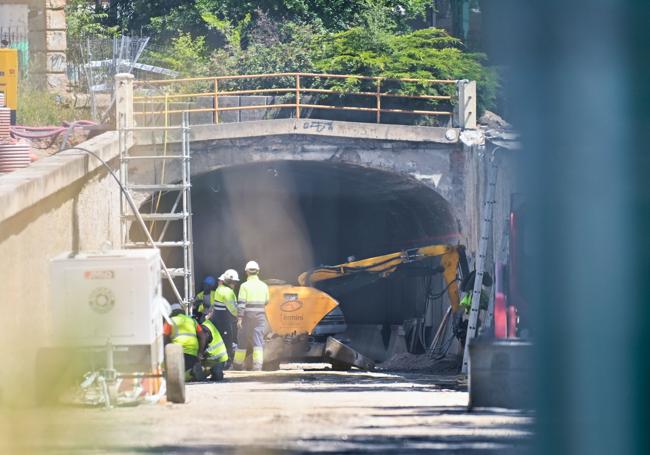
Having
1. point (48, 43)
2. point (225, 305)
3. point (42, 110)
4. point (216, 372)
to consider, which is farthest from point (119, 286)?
point (48, 43)

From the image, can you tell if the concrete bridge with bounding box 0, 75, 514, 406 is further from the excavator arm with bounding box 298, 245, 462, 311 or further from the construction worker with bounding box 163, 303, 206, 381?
the construction worker with bounding box 163, 303, 206, 381

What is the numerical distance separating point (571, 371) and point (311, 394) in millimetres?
9752

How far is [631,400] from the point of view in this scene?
2.09 meters

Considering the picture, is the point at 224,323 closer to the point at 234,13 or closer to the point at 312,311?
the point at 312,311

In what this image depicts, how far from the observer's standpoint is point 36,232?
1198 centimetres

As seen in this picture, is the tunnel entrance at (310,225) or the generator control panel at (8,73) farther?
the tunnel entrance at (310,225)

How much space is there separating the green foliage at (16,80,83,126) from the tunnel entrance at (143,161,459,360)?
9.24ft

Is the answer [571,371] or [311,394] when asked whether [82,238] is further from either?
[571,371]

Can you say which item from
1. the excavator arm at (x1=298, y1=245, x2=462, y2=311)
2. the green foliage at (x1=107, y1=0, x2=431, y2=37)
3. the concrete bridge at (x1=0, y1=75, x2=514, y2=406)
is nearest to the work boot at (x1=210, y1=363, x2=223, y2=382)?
the concrete bridge at (x1=0, y1=75, x2=514, y2=406)

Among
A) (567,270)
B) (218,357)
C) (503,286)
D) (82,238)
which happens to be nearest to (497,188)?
(503,286)

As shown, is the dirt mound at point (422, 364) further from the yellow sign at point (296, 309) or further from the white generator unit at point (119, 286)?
the white generator unit at point (119, 286)

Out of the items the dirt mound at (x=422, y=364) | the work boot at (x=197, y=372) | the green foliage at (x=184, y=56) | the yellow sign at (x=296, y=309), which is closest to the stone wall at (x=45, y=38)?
the green foliage at (x=184, y=56)

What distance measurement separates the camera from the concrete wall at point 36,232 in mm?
8687

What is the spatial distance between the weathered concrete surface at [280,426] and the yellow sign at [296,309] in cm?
890
